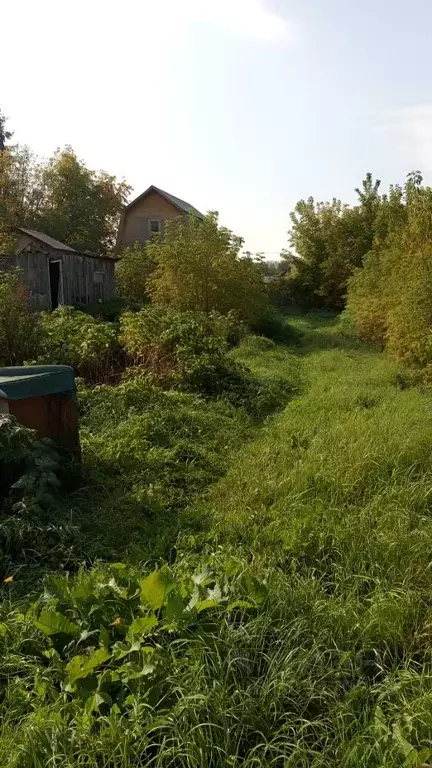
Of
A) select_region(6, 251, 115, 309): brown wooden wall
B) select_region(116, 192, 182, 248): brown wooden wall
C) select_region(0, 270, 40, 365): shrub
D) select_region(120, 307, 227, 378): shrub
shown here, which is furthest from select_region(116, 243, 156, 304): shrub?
select_region(0, 270, 40, 365): shrub

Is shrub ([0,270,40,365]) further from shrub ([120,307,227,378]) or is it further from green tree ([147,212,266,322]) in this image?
green tree ([147,212,266,322])

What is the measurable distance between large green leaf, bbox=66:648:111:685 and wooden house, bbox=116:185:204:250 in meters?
28.8

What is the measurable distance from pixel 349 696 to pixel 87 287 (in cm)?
1677

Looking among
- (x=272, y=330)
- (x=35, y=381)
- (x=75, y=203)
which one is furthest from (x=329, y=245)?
(x=35, y=381)

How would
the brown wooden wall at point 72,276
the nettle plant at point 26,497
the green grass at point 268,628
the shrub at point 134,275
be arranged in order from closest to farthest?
the green grass at point 268,628
the nettle plant at point 26,497
the brown wooden wall at point 72,276
the shrub at point 134,275

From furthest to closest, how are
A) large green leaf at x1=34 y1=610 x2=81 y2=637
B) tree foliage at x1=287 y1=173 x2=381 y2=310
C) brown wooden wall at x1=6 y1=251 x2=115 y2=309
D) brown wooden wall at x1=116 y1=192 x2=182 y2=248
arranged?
brown wooden wall at x1=116 y1=192 x2=182 y2=248 → tree foliage at x1=287 y1=173 x2=381 y2=310 → brown wooden wall at x1=6 y1=251 x2=115 y2=309 → large green leaf at x1=34 y1=610 x2=81 y2=637

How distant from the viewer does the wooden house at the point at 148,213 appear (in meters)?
29.8

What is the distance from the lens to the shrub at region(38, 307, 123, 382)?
9.37 meters

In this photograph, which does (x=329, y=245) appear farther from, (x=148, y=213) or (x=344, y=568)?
(x=344, y=568)

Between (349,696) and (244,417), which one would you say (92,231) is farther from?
(349,696)

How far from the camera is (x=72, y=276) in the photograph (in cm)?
1703

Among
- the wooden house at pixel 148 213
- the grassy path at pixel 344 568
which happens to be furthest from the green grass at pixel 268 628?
the wooden house at pixel 148 213

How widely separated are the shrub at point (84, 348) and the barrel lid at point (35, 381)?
3840mm

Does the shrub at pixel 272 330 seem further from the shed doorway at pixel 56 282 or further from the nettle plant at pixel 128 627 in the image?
the nettle plant at pixel 128 627
